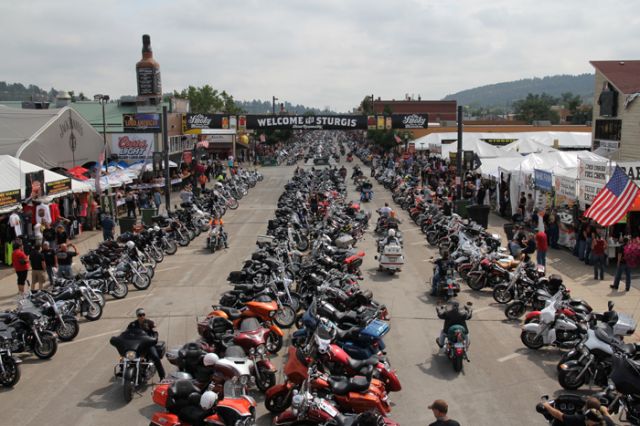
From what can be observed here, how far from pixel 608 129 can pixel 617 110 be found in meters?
1.14

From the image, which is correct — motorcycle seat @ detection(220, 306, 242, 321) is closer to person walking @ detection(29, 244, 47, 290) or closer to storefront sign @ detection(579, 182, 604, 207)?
person walking @ detection(29, 244, 47, 290)

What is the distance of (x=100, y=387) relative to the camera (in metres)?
10.2

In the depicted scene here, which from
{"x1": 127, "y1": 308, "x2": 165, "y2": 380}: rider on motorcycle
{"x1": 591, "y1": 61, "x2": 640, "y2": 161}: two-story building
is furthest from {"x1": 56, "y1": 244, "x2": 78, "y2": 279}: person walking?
{"x1": 591, "y1": 61, "x2": 640, "y2": 161}: two-story building

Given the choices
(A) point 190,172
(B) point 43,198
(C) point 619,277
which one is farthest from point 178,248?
(A) point 190,172

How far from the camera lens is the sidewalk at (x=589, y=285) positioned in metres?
14.4

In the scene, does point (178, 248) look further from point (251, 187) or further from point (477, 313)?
point (251, 187)

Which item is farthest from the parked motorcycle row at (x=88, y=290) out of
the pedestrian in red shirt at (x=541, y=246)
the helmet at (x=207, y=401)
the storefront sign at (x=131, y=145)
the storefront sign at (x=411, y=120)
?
the storefront sign at (x=411, y=120)

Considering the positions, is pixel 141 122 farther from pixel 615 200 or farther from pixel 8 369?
pixel 8 369

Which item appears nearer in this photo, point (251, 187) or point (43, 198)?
point (43, 198)

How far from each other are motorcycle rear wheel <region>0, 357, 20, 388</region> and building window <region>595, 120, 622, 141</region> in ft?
97.7

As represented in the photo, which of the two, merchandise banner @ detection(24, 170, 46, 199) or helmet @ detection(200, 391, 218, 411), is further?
merchandise banner @ detection(24, 170, 46, 199)

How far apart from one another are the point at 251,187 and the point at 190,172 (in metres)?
5.44

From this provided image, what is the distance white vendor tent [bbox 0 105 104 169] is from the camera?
29.8 meters

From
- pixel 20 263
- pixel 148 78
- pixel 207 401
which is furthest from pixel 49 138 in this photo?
pixel 148 78
